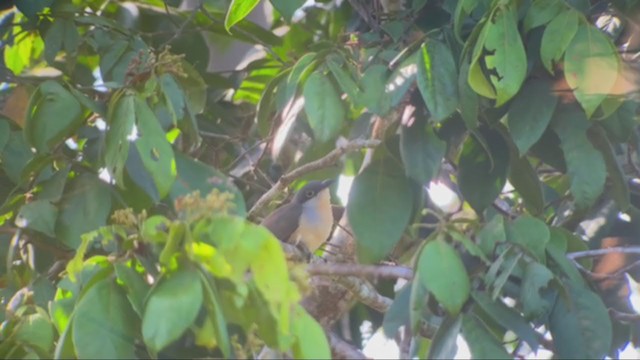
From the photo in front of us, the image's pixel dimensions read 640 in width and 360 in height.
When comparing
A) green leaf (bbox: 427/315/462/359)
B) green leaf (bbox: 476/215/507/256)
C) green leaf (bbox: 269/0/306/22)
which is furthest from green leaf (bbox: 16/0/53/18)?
green leaf (bbox: 427/315/462/359)

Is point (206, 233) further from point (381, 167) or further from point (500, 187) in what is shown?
point (500, 187)

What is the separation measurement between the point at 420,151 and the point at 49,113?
979 mm

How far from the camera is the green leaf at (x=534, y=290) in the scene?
3.03 m

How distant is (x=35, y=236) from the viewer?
13.4ft

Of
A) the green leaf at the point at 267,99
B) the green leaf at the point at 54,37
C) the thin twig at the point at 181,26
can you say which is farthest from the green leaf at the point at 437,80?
the thin twig at the point at 181,26

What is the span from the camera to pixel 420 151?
3.55 metres

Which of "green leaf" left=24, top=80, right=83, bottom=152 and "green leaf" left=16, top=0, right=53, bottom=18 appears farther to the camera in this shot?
"green leaf" left=16, top=0, right=53, bottom=18

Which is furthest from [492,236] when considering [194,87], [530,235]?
[194,87]

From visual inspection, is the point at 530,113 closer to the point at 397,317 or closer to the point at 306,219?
the point at 397,317

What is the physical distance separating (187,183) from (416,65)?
2.22ft

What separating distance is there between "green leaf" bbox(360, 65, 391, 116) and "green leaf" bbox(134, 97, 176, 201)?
0.56m

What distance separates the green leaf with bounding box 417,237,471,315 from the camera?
2789 millimetres

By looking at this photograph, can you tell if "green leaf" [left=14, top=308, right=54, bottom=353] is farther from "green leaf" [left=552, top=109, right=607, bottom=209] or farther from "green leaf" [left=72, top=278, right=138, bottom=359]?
"green leaf" [left=552, top=109, right=607, bottom=209]

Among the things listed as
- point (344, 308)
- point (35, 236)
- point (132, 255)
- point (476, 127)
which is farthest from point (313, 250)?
point (132, 255)
